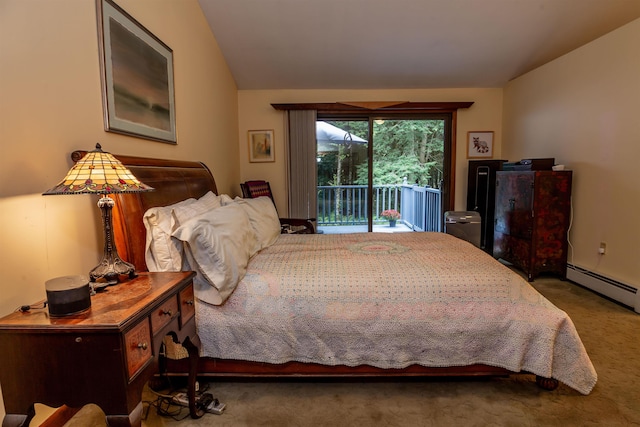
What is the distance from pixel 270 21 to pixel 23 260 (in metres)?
3.03

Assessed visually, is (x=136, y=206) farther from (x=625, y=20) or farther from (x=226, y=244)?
(x=625, y=20)

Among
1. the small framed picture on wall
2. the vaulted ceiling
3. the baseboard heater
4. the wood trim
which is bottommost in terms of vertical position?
the baseboard heater

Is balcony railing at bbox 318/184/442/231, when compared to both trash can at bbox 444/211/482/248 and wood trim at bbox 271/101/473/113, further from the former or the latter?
wood trim at bbox 271/101/473/113

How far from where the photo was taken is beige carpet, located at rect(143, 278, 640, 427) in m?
1.66

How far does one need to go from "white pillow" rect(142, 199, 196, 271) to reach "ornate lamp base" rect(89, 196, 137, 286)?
24cm

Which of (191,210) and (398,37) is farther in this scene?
(398,37)

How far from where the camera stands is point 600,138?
10.7 ft

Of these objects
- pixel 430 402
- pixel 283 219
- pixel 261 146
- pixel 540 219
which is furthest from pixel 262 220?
pixel 540 219

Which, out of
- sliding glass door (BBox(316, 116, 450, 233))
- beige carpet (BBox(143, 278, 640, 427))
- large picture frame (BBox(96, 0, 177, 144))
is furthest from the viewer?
sliding glass door (BBox(316, 116, 450, 233))

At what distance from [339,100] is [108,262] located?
3.95 meters

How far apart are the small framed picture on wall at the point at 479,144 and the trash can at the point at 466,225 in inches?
43.5

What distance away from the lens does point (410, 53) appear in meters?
4.00

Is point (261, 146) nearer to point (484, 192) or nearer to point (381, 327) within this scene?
point (484, 192)

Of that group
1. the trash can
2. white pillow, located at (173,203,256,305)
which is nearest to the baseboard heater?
the trash can
